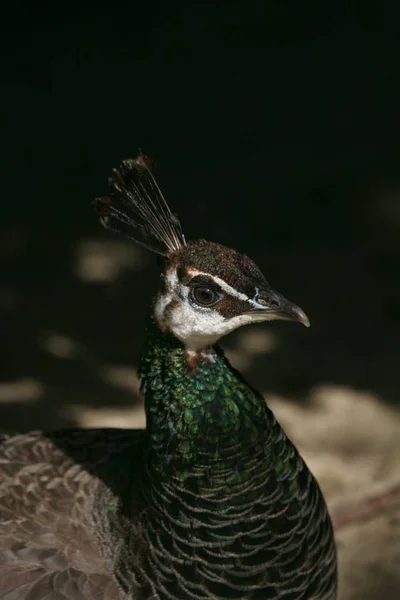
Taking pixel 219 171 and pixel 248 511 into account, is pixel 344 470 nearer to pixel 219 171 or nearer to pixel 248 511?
pixel 248 511

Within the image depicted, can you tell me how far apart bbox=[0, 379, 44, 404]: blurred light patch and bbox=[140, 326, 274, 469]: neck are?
122cm

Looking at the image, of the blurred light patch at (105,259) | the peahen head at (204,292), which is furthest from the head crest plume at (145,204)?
the blurred light patch at (105,259)

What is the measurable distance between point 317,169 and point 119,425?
1.29 m

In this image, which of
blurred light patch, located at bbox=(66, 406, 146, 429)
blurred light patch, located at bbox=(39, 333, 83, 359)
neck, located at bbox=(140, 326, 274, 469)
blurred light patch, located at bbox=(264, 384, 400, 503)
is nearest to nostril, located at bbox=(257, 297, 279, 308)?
neck, located at bbox=(140, 326, 274, 469)

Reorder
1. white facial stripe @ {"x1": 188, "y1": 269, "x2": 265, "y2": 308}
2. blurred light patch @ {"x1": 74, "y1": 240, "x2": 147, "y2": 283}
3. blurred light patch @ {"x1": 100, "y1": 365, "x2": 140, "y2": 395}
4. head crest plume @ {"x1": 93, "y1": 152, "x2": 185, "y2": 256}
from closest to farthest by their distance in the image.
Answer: white facial stripe @ {"x1": 188, "y1": 269, "x2": 265, "y2": 308} < head crest plume @ {"x1": 93, "y1": 152, "x2": 185, "y2": 256} < blurred light patch @ {"x1": 100, "y1": 365, "x2": 140, "y2": 395} < blurred light patch @ {"x1": 74, "y1": 240, "x2": 147, "y2": 283}

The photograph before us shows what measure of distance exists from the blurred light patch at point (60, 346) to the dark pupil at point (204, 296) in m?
1.45

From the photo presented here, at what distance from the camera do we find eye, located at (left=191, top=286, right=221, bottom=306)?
158cm

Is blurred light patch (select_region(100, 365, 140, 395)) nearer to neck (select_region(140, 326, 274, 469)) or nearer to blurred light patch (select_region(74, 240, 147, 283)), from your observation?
blurred light patch (select_region(74, 240, 147, 283))

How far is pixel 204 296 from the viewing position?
159cm

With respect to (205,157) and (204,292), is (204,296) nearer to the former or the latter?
(204,292)

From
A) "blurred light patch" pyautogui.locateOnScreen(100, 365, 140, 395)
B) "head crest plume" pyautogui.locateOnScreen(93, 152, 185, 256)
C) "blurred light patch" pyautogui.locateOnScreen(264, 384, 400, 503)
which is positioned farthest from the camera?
"blurred light patch" pyautogui.locateOnScreen(100, 365, 140, 395)

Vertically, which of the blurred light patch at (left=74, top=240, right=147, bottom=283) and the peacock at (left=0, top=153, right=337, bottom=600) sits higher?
the blurred light patch at (left=74, top=240, right=147, bottom=283)

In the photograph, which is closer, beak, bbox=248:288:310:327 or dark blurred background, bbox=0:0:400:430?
beak, bbox=248:288:310:327

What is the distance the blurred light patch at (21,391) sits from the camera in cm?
281
